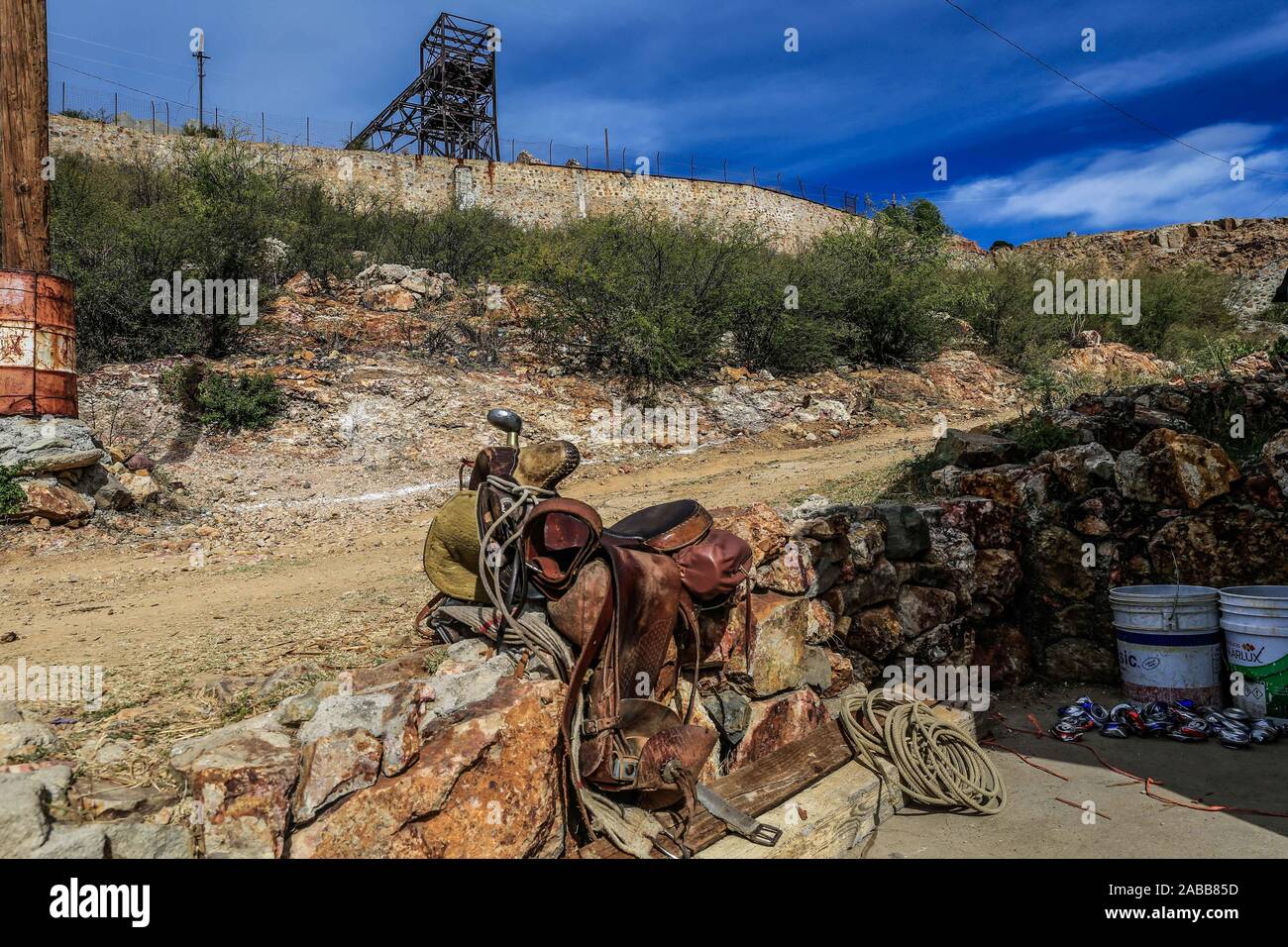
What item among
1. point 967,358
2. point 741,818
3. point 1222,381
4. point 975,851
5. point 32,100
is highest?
point 32,100

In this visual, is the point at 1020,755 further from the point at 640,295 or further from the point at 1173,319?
the point at 1173,319

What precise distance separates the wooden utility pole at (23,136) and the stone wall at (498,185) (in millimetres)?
14188

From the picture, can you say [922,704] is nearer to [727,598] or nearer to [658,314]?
[727,598]

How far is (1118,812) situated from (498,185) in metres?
28.3

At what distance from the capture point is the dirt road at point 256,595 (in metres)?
3.44

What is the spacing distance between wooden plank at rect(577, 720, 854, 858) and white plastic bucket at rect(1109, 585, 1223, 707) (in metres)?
2.13

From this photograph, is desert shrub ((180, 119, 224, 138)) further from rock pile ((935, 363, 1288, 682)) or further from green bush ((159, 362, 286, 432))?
rock pile ((935, 363, 1288, 682))

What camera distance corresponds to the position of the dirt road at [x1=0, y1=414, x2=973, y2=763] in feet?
11.3

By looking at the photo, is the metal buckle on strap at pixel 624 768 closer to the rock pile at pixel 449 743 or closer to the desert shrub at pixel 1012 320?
the rock pile at pixel 449 743

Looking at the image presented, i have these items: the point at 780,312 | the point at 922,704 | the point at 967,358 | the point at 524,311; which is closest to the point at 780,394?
the point at 780,312

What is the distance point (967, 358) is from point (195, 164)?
17912mm

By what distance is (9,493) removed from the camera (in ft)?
25.6

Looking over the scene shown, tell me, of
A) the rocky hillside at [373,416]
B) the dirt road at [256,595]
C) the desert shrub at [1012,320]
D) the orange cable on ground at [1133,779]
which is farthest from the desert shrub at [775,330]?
the orange cable on ground at [1133,779]
